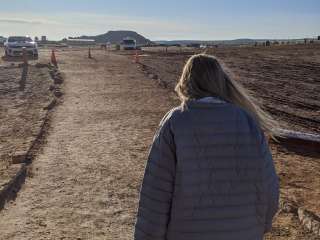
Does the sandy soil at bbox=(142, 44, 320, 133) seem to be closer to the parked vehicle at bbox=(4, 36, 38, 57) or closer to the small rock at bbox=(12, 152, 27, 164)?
the small rock at bbox=(12, 152, 27, 164)

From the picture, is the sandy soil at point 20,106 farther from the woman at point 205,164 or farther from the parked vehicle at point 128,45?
the parked vehicle at point 128,45

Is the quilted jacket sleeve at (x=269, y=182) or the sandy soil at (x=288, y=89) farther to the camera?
the sandy soil at (x=288, y=89)

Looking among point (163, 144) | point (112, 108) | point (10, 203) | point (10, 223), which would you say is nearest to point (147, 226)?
point (163, 144)

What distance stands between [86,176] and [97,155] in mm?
1267

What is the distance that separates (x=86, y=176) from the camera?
24.8 ft

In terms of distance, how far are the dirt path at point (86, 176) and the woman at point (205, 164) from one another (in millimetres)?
2872

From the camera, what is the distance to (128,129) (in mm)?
11133

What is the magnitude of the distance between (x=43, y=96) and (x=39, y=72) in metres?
8.55

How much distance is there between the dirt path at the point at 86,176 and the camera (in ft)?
18.6

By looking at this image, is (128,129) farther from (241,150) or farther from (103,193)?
(241,150)

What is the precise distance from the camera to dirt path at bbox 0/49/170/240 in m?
5.67

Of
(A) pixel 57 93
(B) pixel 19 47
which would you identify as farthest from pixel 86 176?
(B) pixel 19 47

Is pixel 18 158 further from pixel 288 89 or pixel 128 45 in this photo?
pixel 128 45

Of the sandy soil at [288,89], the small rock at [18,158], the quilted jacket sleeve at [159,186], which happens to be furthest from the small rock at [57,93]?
the quilted jacket sleeve at [159,186]
